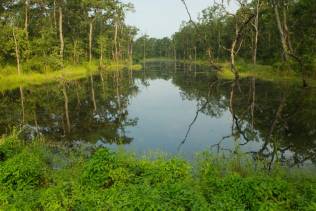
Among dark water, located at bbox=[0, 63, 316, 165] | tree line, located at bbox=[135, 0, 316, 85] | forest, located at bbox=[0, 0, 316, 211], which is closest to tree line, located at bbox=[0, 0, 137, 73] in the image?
forest, located at bbox=[0, 0, 316, 211]

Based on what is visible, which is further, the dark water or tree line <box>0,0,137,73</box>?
tree line <box>0,0,137,73</box>

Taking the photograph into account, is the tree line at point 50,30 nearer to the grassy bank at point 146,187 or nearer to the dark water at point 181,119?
the dark water at point 181,119

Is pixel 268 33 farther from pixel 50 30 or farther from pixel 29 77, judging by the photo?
pixel 29 77

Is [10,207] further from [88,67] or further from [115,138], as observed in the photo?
[88,67]

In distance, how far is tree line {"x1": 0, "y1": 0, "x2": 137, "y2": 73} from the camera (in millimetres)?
41656

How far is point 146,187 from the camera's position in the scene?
24.8 feet

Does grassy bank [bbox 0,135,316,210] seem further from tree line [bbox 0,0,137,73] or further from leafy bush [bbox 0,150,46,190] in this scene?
tree line [bbox 0,0,137,73]

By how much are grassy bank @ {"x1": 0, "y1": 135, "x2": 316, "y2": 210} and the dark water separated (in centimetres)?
313

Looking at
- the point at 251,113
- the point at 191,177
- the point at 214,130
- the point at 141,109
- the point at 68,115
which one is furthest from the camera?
the point at 141,109

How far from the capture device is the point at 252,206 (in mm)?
7035

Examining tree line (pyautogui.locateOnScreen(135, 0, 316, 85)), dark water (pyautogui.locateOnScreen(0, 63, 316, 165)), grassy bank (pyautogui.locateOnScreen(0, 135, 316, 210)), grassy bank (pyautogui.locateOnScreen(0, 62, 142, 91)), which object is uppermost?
tree line (pyautogui.locateOnScreen(135, 0, 316, 85))

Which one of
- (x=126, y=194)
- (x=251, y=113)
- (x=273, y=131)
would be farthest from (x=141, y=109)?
(x=126, y=194)

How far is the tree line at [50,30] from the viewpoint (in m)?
41.7

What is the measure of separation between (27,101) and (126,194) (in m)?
21.6
